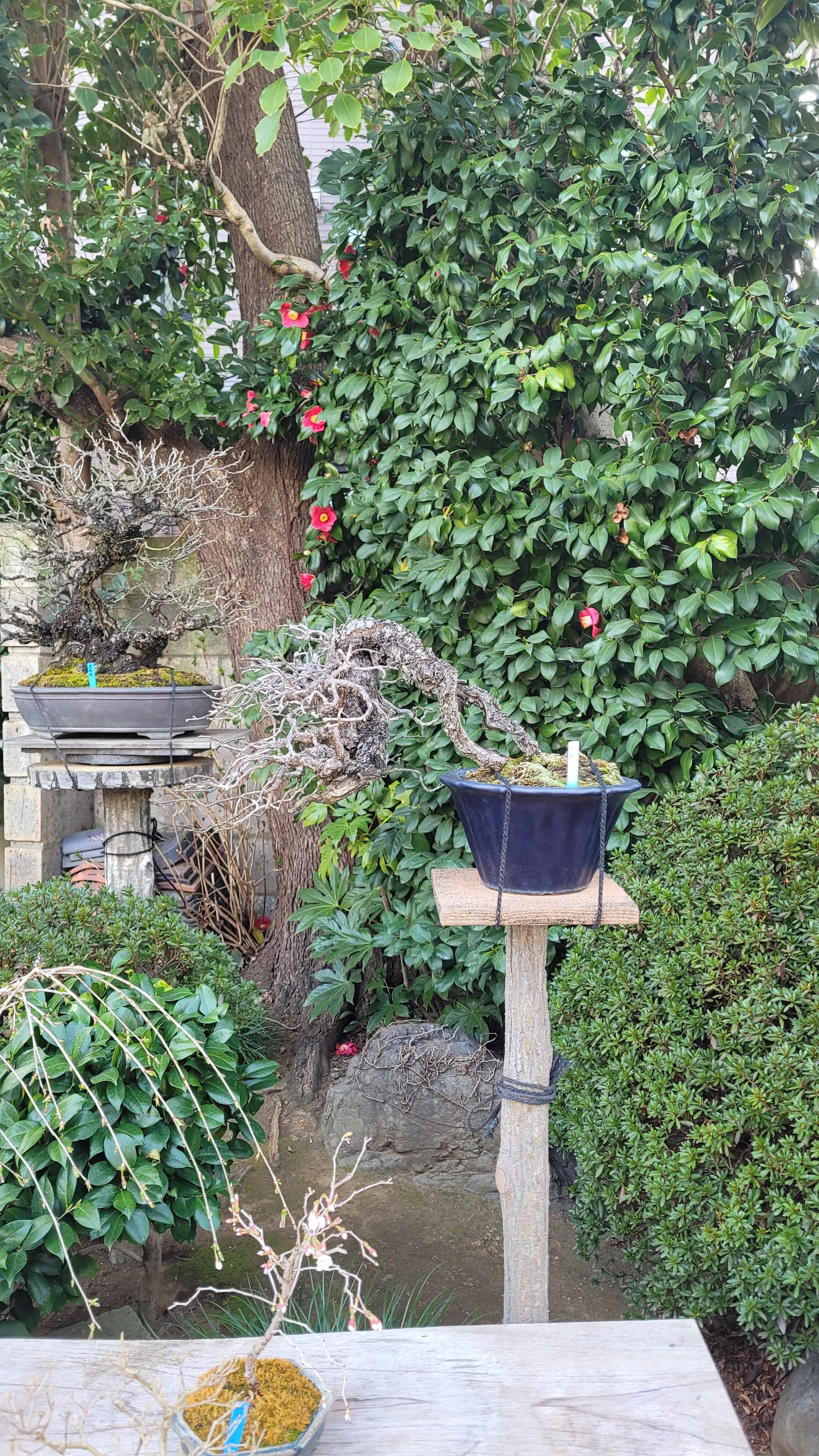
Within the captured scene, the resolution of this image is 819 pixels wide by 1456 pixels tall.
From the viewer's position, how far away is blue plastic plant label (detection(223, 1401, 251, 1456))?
0.96 metres

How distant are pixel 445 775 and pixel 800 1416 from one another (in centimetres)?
132

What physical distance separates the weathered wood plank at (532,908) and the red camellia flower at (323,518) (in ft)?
6.71

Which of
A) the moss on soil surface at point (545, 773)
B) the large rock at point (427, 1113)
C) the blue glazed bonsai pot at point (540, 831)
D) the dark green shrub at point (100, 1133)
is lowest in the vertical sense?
the large rock at point (427, 1113)

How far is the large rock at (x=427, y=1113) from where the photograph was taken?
298cm

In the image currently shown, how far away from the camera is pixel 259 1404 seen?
3.39 feet

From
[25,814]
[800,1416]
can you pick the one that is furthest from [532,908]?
[25,814]

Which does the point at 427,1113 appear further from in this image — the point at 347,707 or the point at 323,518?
the point at 323,518

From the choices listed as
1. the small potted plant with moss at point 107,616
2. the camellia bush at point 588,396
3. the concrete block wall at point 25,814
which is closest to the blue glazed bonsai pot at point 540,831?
the camellia bush at point 588,396

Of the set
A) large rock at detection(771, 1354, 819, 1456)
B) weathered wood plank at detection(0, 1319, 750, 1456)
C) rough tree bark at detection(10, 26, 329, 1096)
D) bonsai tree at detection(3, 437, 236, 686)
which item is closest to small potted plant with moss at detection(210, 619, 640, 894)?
weathered wood plank at detection(0, 1319, 750, 1456)

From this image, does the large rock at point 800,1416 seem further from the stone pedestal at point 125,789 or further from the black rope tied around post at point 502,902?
the stone pedestal at point 125,789

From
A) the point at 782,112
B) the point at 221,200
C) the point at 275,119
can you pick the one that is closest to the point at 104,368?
the point at 221,200

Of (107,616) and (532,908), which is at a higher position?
(107,616)

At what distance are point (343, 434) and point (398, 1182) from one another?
7.93 ft

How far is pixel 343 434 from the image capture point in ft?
10.6
